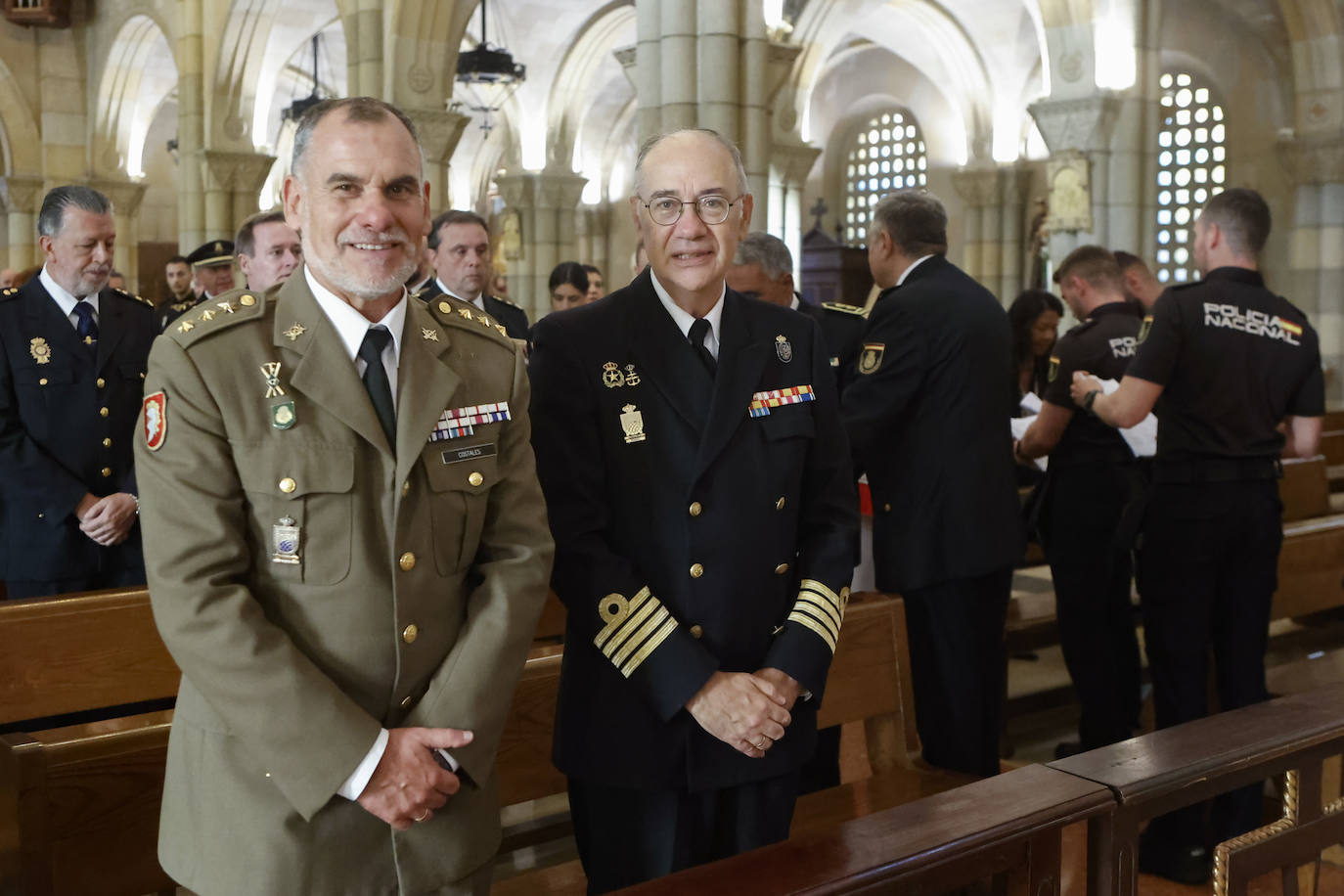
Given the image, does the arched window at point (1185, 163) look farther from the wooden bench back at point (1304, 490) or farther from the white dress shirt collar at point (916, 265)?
the white dress shirt collar at point (916, 265)

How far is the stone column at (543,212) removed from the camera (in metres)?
18.0

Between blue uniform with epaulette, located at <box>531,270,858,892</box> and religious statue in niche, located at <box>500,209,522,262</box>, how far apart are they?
54.8ft

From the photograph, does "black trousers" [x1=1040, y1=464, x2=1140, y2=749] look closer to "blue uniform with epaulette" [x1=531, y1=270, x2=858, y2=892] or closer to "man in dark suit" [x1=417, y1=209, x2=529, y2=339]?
"man in dark suit" [x1=417, y1=209, x2=529, y2=339]

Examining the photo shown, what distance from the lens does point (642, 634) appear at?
1.88 meters

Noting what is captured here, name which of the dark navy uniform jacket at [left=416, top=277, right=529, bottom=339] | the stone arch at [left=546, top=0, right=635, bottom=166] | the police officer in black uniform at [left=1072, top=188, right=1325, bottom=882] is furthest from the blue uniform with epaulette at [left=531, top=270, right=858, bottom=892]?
the stone arch at [left=546, top=0, right=635, bottom=166]

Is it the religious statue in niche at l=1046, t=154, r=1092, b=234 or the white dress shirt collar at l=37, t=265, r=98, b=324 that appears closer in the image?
the white dress shirt collar at l=37, t=265, r=98, b=324

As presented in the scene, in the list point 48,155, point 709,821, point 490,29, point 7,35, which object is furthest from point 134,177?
point 709,821

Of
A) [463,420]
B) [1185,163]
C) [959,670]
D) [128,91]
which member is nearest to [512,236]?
[128,91]

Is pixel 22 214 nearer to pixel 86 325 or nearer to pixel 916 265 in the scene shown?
pixel 86 325

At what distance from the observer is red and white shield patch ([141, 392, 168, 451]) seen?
5.03 ft

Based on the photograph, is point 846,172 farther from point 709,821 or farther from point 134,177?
point 709,821

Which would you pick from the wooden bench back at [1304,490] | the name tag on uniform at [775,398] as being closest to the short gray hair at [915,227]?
the name tag on uniform at [775,398]

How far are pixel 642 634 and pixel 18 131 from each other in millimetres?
18026

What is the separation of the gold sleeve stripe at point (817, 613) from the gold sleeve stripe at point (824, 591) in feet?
0.09
